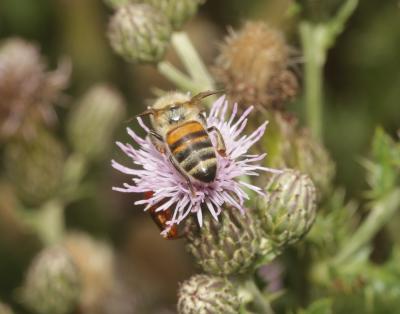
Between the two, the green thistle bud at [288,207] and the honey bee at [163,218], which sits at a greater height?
the honey bee at [163,218]

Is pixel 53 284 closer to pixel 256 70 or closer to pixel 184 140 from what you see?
pixel 256 70

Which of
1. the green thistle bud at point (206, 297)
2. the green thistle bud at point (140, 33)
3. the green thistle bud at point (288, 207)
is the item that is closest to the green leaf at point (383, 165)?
the green thistle bud at point (288, 207)

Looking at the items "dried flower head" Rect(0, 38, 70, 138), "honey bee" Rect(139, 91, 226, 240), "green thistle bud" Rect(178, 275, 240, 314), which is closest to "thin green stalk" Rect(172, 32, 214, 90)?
"honey bee" Rect(139, 91, 226, 240)

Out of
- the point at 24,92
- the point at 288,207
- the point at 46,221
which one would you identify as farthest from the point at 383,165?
the point at 24,92

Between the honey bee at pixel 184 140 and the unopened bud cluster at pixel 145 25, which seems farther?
the unopened bud cluster at pixel 145 25

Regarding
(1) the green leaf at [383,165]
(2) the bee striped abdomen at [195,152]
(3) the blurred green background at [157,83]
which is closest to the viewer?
(2) the bee striped abdomen at [195,152]

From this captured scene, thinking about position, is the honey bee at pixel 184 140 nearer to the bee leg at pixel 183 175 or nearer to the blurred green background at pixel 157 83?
the bee leg at pixel 183 175
